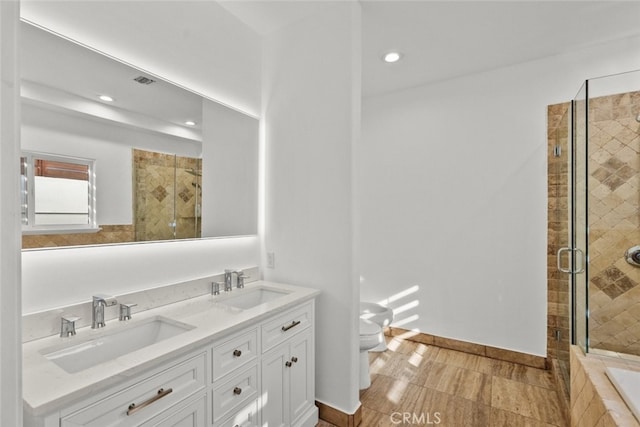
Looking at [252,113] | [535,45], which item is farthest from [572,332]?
[252,113]

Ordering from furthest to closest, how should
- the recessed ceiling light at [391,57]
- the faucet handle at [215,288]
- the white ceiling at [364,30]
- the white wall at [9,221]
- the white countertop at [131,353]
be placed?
the recessed ceiling light at [391,57]
the faucet handle at [215,288]
the white ceiling at [364,30]
the white countertop at [131,353]
the white wall at [9,221]

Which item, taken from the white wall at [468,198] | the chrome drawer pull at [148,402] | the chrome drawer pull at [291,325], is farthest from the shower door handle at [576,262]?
the chrome drawer pull at [148,402]

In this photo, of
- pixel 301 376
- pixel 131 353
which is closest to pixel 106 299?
pixel 131 353

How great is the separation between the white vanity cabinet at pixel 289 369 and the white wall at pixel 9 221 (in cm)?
105

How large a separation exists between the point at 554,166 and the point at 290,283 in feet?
7.77

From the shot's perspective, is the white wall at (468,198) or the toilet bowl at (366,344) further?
the white wall at (468,198)

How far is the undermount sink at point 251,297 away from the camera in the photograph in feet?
6.27

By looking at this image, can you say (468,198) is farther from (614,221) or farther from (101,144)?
(101,144)

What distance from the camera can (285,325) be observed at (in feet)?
5.54

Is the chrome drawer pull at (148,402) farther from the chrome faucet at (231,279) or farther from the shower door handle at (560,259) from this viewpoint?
the shower door handle at (560,259)

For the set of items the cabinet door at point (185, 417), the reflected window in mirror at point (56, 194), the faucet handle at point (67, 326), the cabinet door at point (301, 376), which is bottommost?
the cabinet door at point (301, 376)

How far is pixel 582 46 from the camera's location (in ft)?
7.93

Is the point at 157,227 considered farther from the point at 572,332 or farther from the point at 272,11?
the point at 572,332

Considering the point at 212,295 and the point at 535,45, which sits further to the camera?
the point at 535,45
